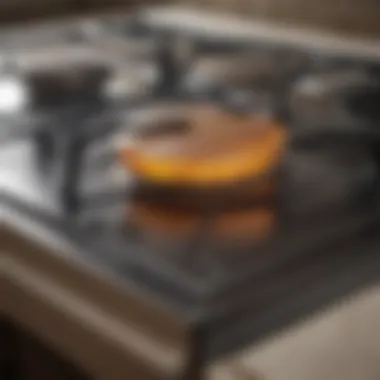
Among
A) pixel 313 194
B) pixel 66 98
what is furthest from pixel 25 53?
pixel 313 194

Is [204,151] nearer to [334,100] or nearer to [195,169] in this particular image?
[195,169]

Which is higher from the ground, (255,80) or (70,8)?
(70,8)

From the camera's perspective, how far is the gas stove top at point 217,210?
22.8 inches

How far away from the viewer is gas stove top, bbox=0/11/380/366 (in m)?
0.58

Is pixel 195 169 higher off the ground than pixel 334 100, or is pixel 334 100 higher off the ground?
pixel 334 100

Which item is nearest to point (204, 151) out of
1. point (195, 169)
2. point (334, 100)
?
point (195, 169)

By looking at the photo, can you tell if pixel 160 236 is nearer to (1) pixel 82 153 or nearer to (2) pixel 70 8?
(1) pixel 82 153

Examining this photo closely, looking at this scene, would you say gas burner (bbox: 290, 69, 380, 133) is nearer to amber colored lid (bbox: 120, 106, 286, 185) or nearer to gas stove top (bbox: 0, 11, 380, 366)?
gas stove top (bbox: 0, 11, 380, 366)

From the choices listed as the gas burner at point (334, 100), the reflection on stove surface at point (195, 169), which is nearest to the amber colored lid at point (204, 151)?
the reflection on stove surface at point (195, 169)

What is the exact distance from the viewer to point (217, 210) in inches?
26.9

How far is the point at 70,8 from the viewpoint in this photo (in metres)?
1.45

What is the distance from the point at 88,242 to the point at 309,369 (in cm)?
19

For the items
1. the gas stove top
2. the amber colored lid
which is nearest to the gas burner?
the gas stove top

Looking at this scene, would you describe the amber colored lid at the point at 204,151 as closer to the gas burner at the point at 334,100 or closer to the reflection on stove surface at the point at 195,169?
the reflection on stove surface at the point at 195,169
